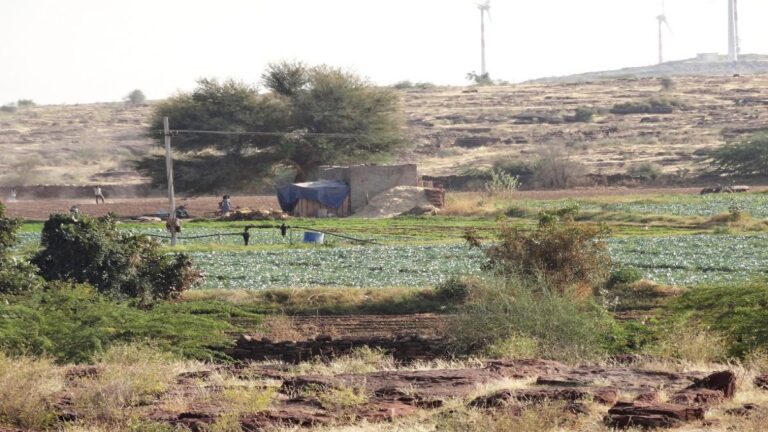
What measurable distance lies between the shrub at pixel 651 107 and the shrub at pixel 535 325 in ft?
279

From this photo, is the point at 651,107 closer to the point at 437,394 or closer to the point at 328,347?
the point at 328,347

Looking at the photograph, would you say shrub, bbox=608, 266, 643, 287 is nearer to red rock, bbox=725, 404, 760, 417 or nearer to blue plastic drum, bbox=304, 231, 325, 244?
blue plastic drum, bbox=304, 231, 325, 244

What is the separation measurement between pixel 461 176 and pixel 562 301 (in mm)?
55852

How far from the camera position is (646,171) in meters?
74.4

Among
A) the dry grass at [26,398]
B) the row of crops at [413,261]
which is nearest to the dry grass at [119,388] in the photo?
the dry grass at [26,398]

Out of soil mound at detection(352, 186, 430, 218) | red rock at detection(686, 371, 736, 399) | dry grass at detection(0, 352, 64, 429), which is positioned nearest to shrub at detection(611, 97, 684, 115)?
soil mound at detection(352, 186, 430, 218)

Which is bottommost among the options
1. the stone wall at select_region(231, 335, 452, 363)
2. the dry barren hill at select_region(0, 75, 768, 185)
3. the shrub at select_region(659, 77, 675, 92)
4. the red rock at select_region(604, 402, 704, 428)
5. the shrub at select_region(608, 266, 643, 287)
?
the stone wall at select_region(231, 335, 452, 363)

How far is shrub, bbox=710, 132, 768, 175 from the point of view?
7112 cm

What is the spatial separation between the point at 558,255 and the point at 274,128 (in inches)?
1755

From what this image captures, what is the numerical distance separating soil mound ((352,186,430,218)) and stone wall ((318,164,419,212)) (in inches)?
16.9

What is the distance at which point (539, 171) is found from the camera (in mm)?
76812

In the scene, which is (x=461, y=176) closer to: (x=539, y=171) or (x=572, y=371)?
(x=539, y=171)

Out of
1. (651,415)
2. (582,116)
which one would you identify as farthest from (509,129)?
(651,415)

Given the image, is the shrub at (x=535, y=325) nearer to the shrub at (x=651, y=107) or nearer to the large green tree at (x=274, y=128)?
the large green tree at (x=274, y=128)
